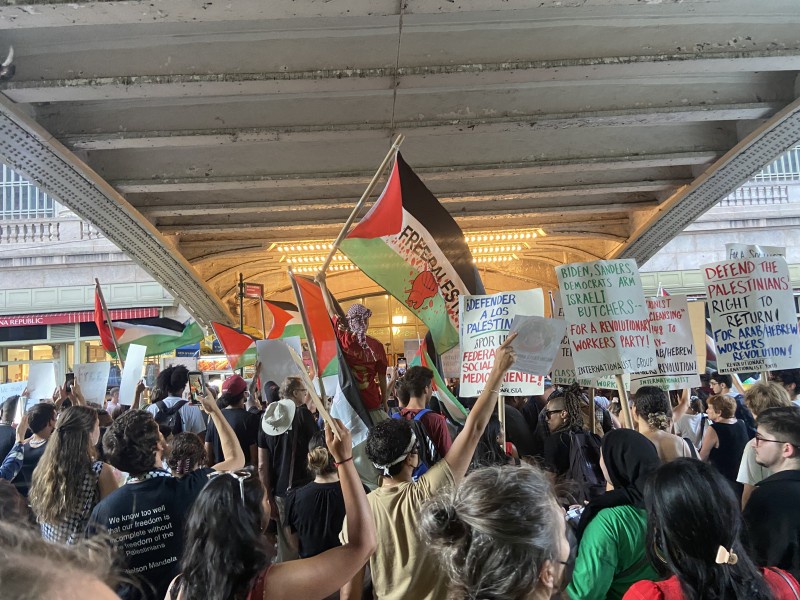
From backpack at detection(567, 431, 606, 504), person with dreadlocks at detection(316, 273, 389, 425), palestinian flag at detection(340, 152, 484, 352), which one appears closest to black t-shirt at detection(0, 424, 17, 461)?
person with dreadlocks at detection(316, 273, 389, 425)

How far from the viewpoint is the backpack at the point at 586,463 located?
5566mm

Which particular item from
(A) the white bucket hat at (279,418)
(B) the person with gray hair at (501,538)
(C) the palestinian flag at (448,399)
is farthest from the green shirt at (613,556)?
(A) the white bucket hat at (279,418)

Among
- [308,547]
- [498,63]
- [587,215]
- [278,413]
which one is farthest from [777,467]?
[587,215]

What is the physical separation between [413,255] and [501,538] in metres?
3.95

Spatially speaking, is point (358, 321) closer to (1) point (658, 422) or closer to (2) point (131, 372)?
(1) point (658, 422)

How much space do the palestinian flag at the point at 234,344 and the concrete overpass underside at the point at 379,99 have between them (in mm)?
2247

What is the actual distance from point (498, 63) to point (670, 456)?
14.8 feet

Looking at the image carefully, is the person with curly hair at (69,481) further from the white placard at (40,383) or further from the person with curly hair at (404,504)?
the white placard at (40,383)

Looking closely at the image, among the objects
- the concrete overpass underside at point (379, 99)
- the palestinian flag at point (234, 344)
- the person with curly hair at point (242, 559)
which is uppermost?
the concrete overpass underside at point (379, 99)

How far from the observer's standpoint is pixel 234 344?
12.5 metres

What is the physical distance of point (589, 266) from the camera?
20.0ft

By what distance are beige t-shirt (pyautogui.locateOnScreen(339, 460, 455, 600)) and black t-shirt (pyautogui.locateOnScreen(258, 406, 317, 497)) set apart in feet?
11.6

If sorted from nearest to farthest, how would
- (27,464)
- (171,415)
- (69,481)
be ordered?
(69,481)
(27,464)
(171,415)

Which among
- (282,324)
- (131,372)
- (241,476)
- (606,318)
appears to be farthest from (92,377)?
(241,476)
